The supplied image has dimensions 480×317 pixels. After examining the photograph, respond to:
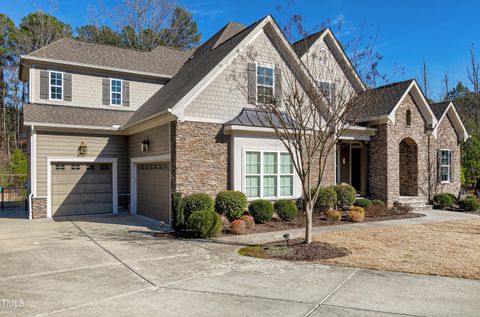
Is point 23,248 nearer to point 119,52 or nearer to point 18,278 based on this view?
point 18,278

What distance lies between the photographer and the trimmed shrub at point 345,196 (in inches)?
582

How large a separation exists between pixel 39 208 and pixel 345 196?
12799mm

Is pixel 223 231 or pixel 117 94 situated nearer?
pixel 223 231

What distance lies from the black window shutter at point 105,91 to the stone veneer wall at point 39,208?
528cm

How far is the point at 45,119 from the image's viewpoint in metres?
14.6

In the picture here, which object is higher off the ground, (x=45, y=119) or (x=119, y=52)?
(x=119, y=52)

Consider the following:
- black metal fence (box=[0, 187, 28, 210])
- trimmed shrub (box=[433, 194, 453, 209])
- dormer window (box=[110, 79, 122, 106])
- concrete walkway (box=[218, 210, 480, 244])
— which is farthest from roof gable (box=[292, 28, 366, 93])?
black metal fence (box=[0, 187, 28, 210])

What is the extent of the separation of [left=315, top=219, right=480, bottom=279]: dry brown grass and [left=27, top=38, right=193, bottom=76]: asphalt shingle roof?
504 inches

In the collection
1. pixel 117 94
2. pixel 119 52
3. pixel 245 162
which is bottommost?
pixel 245 162

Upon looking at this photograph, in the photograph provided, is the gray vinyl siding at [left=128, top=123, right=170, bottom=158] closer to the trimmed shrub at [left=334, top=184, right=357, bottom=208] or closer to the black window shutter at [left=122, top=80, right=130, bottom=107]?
the black window shutter at [left=122, top=80, right=130, bottom=107]

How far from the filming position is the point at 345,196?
14.8 metres

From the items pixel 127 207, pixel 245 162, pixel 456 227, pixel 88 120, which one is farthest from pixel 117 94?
pixel 456 227

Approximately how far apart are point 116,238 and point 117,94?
9.30 meters

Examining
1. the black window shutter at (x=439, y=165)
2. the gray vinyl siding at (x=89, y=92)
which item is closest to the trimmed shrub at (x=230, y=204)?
the gray vinyl siding at (x=89, y=92)
